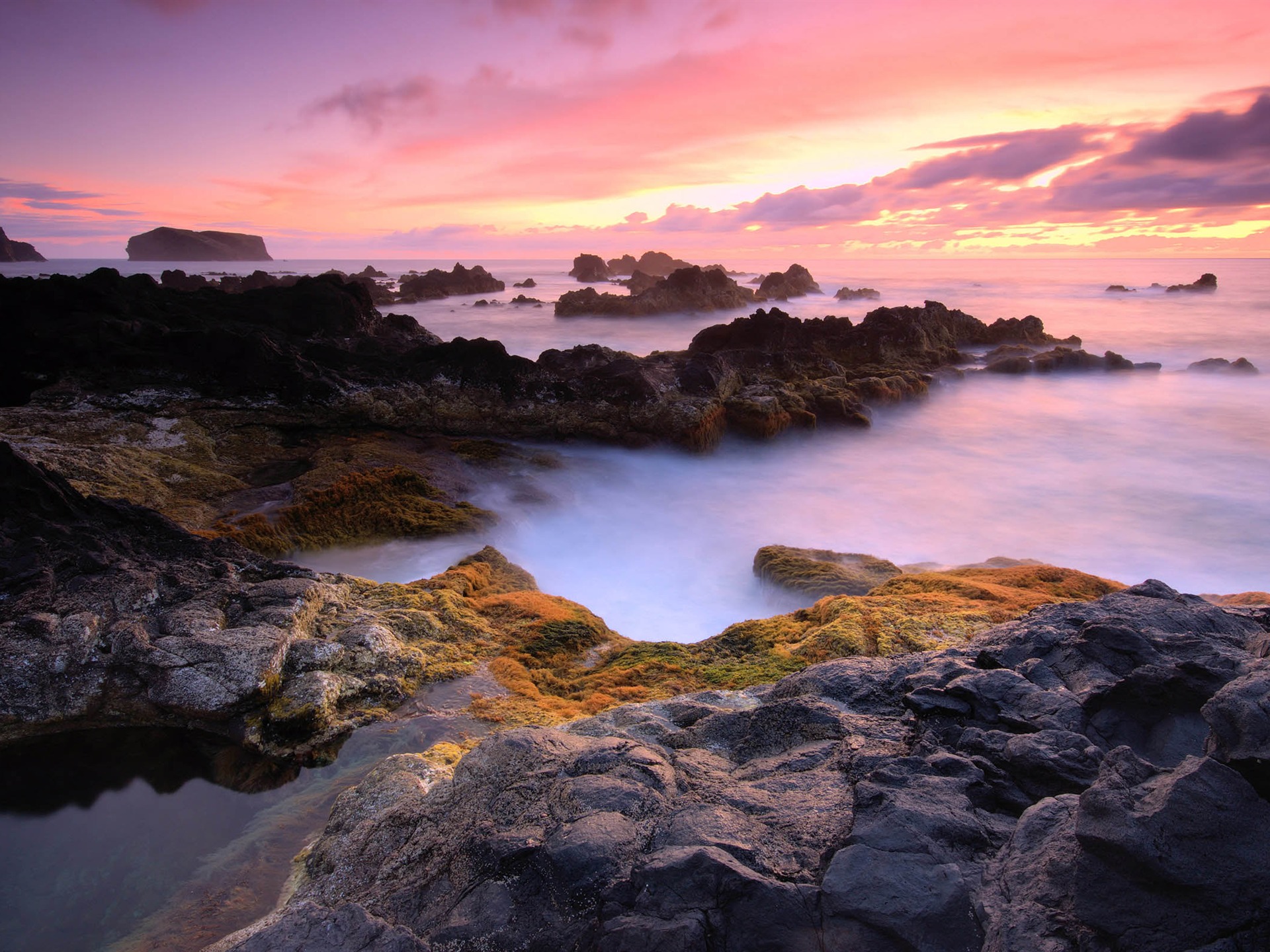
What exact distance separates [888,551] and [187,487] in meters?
13.3

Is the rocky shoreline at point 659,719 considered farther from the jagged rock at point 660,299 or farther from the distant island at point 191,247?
the distant island at point 191,247

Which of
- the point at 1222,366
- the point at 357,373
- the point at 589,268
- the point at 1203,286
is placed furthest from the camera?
the point at 589,268

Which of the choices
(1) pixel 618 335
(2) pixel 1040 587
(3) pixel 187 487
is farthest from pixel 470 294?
(2) pixel 1040 587

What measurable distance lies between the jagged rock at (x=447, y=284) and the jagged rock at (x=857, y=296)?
37.4m

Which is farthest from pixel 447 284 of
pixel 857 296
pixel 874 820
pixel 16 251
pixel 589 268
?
pixel 16 251

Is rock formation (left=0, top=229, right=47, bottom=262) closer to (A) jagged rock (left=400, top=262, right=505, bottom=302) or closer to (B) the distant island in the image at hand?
(B) the distant island

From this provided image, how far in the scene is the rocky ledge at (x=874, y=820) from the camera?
8.39ft

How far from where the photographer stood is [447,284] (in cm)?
6500

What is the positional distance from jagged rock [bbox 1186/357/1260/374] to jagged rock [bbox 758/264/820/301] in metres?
38.0

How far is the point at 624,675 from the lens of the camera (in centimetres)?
668

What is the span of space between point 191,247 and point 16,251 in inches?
1129

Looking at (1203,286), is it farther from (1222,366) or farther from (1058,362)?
(1058,362)

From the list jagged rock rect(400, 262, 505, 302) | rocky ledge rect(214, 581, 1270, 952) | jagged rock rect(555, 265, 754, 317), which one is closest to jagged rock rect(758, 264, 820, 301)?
jagged rock rect(555, 265, 754, 317)

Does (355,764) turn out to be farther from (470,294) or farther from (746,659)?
(470,294)
